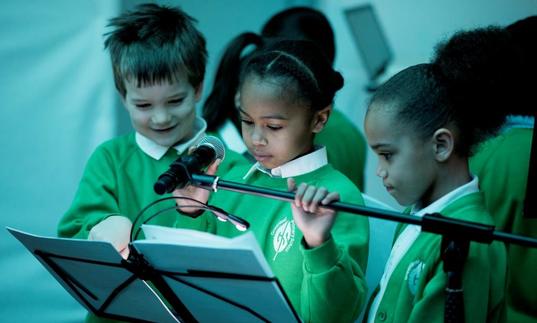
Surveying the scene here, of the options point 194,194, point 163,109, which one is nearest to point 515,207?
point 194,194

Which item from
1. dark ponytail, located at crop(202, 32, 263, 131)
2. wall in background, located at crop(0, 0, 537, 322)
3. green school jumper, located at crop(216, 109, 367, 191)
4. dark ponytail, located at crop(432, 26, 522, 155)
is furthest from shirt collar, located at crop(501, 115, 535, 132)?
wall in background, located at crop(0, 0, 537, 322)

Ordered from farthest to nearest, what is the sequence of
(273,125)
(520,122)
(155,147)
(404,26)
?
(404,26) → (155,147) → (520,122) → (273,125)

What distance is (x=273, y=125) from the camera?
5.88 feet

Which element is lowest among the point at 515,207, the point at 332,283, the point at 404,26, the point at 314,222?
the point at 515,207

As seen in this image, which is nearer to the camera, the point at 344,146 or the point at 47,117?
the point at 344,146

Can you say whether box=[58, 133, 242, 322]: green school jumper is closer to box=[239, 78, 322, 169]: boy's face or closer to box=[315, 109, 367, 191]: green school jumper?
box=[239, 78, 322, 169]: boy's face

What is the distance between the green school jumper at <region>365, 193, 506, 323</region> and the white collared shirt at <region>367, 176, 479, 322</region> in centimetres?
2

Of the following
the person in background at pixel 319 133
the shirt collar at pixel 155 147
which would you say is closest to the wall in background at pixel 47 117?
the person in background at pixel 319 133

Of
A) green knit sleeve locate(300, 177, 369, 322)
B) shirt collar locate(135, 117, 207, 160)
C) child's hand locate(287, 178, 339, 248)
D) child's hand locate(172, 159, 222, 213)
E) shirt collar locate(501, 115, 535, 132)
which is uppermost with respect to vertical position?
shirt collar locate(135, 117, 207, 160)

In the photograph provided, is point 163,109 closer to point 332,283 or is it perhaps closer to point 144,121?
point 144,121

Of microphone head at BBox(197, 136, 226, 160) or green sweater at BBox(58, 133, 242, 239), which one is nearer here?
microphone head at BBox(197, 136, 226, 160)

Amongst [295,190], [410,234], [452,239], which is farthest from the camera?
[410,234]

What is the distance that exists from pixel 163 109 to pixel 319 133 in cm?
76

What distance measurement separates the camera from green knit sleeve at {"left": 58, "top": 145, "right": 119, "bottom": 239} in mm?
2020
